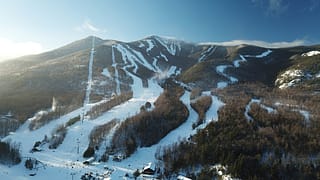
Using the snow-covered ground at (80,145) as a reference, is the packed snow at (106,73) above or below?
above

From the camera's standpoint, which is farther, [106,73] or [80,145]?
[106,73]

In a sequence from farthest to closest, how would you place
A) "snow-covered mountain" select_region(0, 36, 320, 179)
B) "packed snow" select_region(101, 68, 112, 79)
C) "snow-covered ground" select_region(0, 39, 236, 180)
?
"packed snow" select_region(101, 68, 112, 79) < "snow-covered mountain" select_region(0, 36, 320, 179) < "snow-covered ground" select_region(0, 39, 236, 180)

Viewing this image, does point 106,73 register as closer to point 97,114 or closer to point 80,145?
point 97,114

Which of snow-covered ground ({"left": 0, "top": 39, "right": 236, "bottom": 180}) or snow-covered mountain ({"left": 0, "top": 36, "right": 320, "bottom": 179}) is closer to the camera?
snow-covered ground ({"left": 0, "top": 39, "right": 236, "bottom": 180})

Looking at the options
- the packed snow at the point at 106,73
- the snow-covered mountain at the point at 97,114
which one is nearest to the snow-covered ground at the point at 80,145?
the snow-covered mountain at the point at 97,114

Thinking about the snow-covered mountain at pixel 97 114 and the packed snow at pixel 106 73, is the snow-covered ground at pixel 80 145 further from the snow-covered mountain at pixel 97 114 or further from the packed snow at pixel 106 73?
the packed snow at pixel 106 73

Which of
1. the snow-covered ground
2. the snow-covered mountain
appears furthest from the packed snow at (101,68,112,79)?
the snow-covered ground

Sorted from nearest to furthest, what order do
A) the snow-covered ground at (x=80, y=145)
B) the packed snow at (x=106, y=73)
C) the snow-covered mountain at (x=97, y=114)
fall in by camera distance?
the snow-covered ground at (x=80, y=145), the snow-covered mountain at (x=97, y=114), the packed snow at (x=106, y=73)

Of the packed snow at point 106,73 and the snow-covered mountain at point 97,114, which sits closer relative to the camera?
the snow-covered mountain at point 97,114

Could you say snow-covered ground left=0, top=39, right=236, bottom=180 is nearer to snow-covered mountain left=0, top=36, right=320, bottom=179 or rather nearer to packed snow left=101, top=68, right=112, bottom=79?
snow-covered mountain left=0, top=36, right=320, bottom=179

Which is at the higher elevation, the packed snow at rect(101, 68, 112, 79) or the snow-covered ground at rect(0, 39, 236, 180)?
the packed snow at rect(101, 68, 112, 79)

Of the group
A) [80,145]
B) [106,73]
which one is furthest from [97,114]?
[106,73]

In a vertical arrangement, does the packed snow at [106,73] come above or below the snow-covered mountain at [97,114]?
above

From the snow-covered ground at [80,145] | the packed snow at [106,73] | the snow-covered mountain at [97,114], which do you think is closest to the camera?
the snow-covered ground at [80,145]
